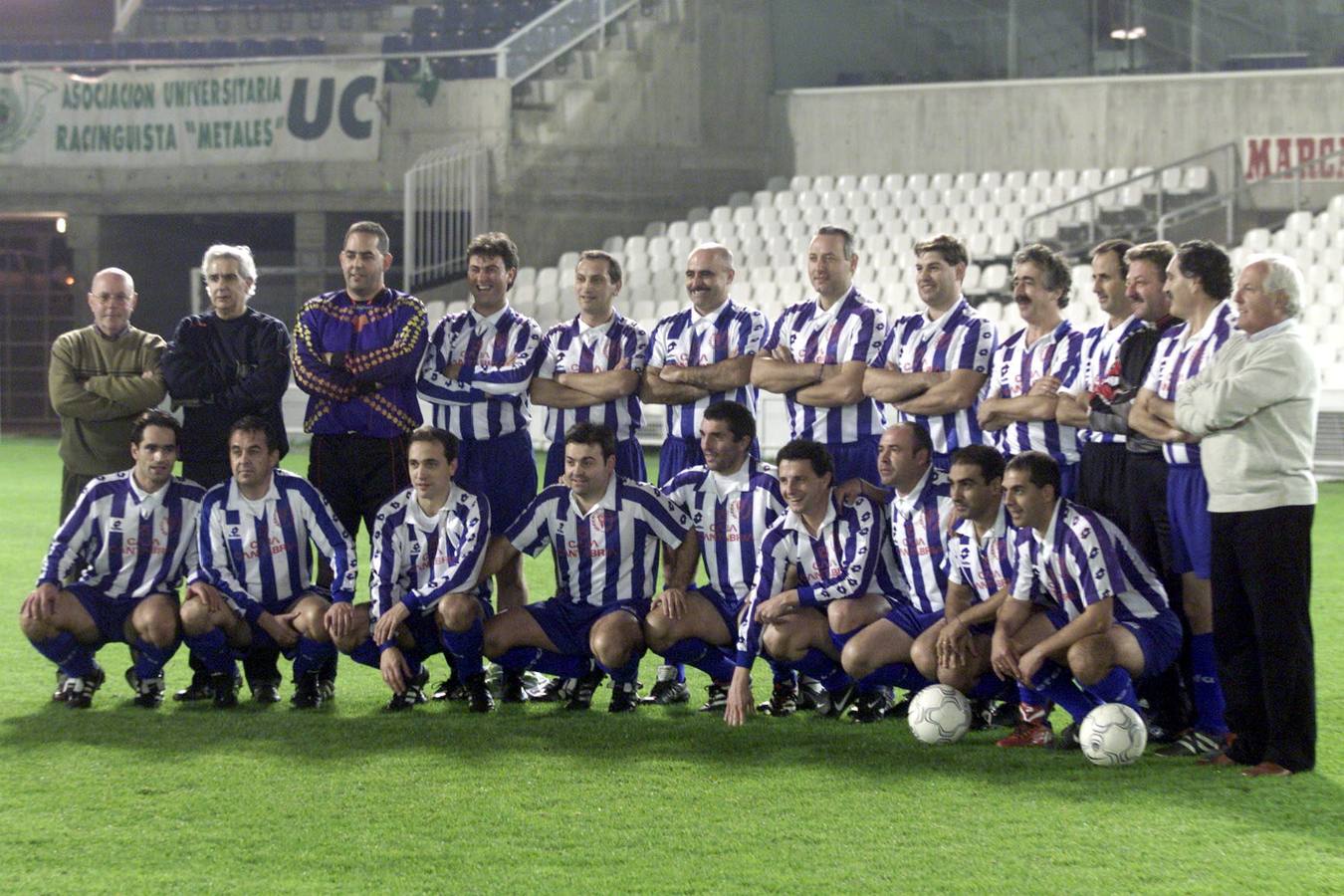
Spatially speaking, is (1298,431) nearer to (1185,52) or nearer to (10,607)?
(10,607)

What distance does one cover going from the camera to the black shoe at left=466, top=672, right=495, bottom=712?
18.0 feet

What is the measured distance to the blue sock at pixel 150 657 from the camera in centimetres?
547

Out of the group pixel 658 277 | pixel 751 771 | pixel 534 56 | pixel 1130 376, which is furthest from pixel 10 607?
pixel 534 56

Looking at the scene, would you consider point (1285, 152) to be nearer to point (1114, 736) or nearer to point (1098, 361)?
point (1098, 361)

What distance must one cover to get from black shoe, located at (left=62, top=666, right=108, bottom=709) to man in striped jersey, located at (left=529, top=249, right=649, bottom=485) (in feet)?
5.87

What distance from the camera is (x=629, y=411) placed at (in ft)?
20.5

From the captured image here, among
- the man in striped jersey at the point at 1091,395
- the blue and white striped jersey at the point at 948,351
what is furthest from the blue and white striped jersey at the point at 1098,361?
the blue and white striped jersey at the point at 948,351

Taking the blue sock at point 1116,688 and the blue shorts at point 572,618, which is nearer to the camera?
the blue sock at point 1116,688

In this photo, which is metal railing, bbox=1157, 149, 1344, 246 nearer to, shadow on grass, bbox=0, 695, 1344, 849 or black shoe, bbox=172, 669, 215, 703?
shadow on grass, bbox=0, 695, 1344, 849

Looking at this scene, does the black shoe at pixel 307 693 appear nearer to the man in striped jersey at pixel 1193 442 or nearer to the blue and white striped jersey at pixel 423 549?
the blue and white striped jersey at pixel 423 549

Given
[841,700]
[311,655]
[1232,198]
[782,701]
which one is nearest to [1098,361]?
[841,700]

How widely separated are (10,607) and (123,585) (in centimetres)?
212

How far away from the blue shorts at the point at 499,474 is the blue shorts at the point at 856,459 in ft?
3.73

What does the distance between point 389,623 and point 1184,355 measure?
2.60 metres
